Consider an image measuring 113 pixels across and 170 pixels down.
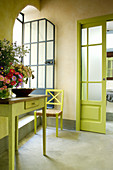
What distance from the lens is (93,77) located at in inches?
108

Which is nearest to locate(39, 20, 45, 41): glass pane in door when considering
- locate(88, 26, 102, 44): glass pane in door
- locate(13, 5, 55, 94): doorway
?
locate(13, 5, 55, 94): doorway

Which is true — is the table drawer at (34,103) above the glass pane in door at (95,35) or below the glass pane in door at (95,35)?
below

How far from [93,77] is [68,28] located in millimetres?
1244

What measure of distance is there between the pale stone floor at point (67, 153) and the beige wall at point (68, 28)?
0.64 m

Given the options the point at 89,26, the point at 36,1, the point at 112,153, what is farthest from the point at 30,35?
the point at 112,153

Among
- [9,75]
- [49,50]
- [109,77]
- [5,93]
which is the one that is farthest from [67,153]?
[109,77]

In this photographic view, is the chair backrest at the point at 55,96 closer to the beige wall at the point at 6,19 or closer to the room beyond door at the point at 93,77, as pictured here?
the room beyond door at the point at 93,77

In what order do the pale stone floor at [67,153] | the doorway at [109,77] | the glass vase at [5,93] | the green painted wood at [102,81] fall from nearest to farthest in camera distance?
the glass vase at [5,93], the pale stone floor at [67,153], the green painted wood at [102,81], the doorway at [109,77]

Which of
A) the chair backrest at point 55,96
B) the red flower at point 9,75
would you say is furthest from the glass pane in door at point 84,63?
the red flower at point 9,75

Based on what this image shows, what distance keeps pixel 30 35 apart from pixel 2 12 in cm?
117

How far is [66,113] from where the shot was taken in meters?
2.89

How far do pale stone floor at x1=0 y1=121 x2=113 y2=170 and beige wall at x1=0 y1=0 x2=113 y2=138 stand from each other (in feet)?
2.11

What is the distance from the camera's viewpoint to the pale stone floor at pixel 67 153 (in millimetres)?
1564

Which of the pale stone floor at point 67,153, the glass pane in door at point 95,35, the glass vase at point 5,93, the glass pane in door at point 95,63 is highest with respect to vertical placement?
the glass pane in door at point 95,35
